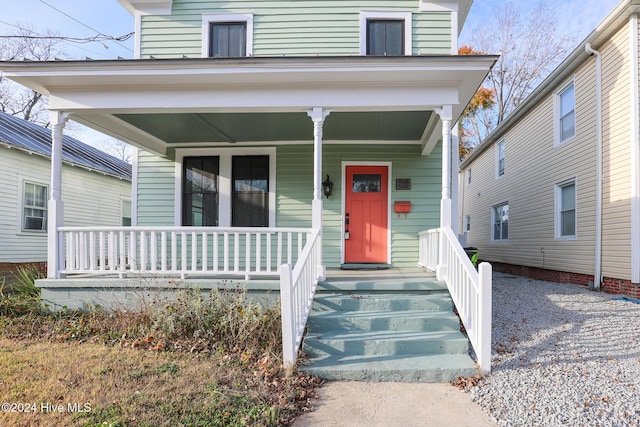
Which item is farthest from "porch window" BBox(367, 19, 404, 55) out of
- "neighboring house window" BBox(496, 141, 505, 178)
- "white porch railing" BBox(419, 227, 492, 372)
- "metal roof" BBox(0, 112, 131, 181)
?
"metal roof" BBox(0, 112, 131, 181)

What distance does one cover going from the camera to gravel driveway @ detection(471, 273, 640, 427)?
295 centimetres

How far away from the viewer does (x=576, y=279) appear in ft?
27.9

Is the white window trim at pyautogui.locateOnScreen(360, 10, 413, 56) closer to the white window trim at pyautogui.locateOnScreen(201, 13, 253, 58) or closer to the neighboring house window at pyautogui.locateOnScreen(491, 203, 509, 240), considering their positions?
the white window trim at pyautogui.locateOnScreen(201, 13, 253, 58)

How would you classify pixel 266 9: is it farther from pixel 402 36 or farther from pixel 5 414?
pixel 5 414

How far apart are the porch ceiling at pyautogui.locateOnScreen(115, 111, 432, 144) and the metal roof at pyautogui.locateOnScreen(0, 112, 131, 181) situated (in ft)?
18.3

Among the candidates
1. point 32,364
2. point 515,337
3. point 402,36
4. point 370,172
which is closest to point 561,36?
point 402,36

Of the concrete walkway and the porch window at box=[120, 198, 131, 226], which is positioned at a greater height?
the porch window at box=[120, 198, 131, 226]

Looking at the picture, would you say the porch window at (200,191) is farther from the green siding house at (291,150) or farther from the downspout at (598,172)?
the downspout at (598,172)

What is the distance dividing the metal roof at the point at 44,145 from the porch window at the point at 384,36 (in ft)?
29.7

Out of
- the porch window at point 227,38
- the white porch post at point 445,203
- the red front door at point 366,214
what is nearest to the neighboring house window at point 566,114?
the red front door at point 366,214

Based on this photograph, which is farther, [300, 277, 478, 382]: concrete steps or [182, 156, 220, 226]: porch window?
[182, 156, 220, 226]: porch window

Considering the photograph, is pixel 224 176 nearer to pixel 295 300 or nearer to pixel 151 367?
pixel 295 300

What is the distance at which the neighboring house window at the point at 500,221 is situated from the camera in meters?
13.2

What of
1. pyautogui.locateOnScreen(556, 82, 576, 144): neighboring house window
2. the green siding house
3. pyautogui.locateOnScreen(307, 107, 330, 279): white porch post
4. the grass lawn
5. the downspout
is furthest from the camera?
pyautogui.locateOnScreen(556, 82, 576, 144): neighboring house window
